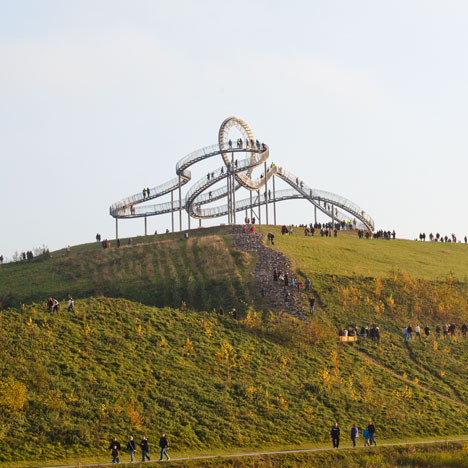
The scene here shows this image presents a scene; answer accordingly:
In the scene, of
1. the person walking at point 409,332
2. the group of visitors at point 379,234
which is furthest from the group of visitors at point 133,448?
the group of visitors at point 379,234

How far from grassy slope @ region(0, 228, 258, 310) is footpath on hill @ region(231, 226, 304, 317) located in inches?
42.6

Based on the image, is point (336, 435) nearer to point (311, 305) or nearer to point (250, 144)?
point (311, 305)

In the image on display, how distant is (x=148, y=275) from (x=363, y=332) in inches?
857

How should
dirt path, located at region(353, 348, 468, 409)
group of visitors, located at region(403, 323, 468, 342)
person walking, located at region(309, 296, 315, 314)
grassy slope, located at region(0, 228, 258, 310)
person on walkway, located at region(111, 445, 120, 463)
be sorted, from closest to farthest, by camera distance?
person on walkway, located at region(111, 445, 120, 463) → dirt path, located at region(353, 348, 468, 409) → group of visitors, located at region(403, 323, 468, 342) → person walking, located at region(309, 296, 315, 314) → grassy slope, located at region(0, 228, 258, 310)

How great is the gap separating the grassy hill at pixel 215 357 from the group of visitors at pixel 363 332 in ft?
2.63

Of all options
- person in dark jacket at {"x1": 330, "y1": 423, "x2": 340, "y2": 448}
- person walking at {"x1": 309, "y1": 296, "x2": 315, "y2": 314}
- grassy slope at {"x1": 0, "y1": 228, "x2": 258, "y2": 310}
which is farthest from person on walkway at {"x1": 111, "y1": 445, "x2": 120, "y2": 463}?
grassy slope at {"x1": 0, "y1": 228, "x2": 258, "y2": 310}

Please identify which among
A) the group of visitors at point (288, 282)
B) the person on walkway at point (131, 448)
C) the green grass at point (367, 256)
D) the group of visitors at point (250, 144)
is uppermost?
the group of visitors at point (250, 144)

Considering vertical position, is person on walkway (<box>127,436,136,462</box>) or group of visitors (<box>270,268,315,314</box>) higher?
group of visitors (<box>270,268,315,314</box>)

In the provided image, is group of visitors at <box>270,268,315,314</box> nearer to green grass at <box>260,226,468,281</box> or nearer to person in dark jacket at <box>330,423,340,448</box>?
green grass at <box>260,226,468,281</box>

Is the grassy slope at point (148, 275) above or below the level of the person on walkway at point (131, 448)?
above

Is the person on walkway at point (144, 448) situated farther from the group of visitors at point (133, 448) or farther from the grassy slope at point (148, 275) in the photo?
the grassy slope at point (148, 275)

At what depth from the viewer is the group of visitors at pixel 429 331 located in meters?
54.8

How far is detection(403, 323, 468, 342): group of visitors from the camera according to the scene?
5475 cm

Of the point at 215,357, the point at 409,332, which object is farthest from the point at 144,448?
the point at 409,332
